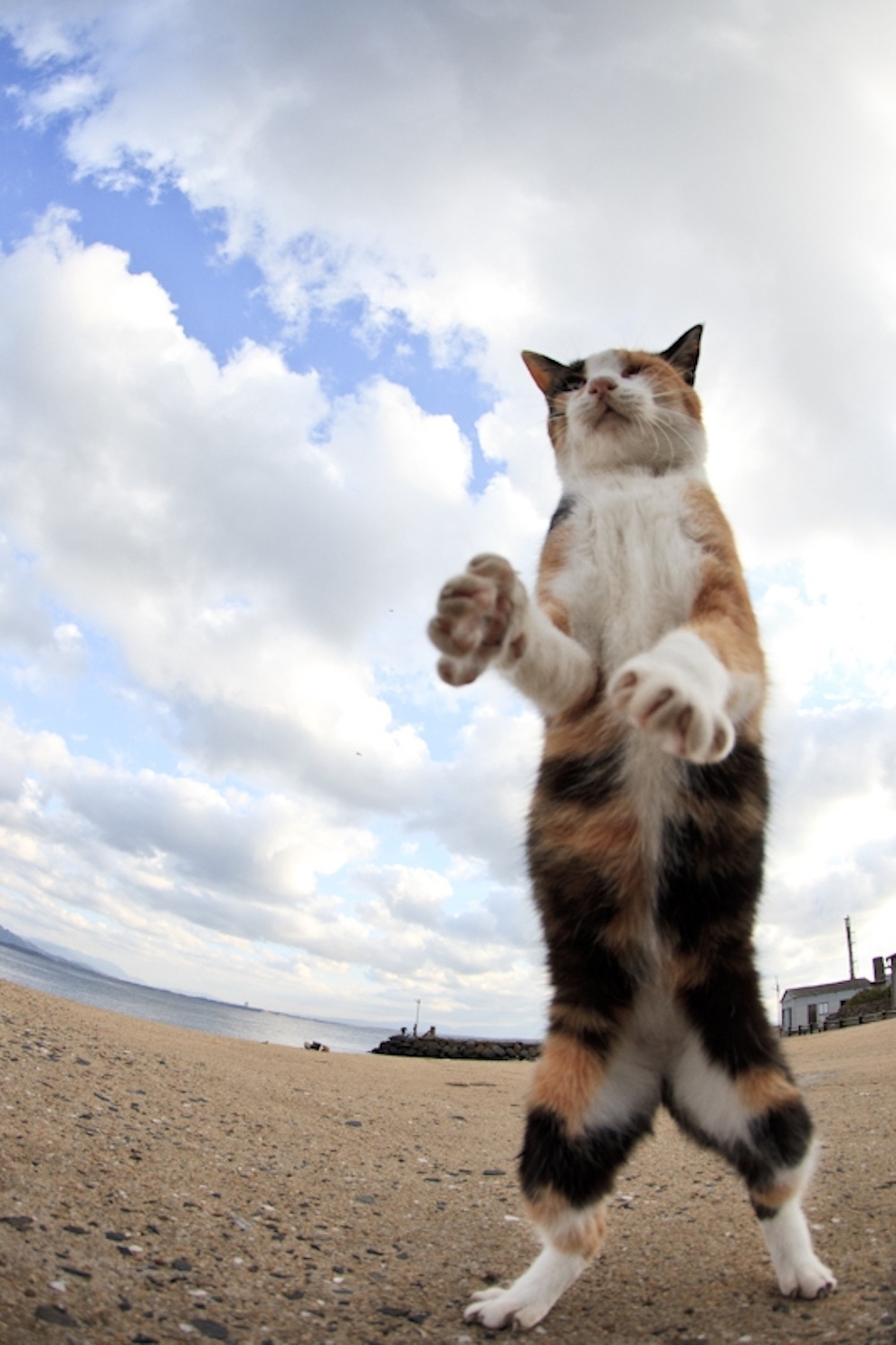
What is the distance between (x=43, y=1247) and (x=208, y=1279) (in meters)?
0.49

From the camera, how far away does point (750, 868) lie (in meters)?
2.52

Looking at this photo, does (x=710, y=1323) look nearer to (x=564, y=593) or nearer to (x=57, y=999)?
(x=564, y=593)

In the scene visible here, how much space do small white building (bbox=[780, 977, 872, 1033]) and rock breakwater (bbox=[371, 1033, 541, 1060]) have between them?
53.7 ft

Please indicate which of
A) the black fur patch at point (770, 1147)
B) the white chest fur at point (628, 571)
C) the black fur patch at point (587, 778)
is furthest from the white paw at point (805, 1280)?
the white chest fur at point (628, 571)

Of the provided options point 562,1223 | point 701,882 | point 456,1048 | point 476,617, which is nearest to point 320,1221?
point 562,1223

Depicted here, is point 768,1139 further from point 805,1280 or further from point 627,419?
point 627,419

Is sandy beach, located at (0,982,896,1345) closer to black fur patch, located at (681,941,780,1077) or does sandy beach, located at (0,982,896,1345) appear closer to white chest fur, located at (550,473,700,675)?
black fur patch, located at (681,941,780,1077)

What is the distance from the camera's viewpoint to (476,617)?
2.05 metres

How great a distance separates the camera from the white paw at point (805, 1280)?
239 cm

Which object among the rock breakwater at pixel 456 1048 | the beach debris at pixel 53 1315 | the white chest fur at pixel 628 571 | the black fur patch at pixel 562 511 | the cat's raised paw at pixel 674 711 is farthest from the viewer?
the rock breakwater at pixel 456 1048

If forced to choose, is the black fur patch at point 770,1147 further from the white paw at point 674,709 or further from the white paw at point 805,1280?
the white paw at point 674,709

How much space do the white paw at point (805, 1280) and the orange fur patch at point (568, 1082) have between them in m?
0.76

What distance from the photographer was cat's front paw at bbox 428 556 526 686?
2.02 metres

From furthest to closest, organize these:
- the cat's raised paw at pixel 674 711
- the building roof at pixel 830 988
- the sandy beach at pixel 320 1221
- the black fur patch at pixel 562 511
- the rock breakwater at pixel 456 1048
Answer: the building roof at pixel 830 988
the rock breakwater at pixel 456 1048
the black fur patch at pixel 562 511
the sandy beach at pixel 320 1221
the cat's raised paw at pixel 674 711
